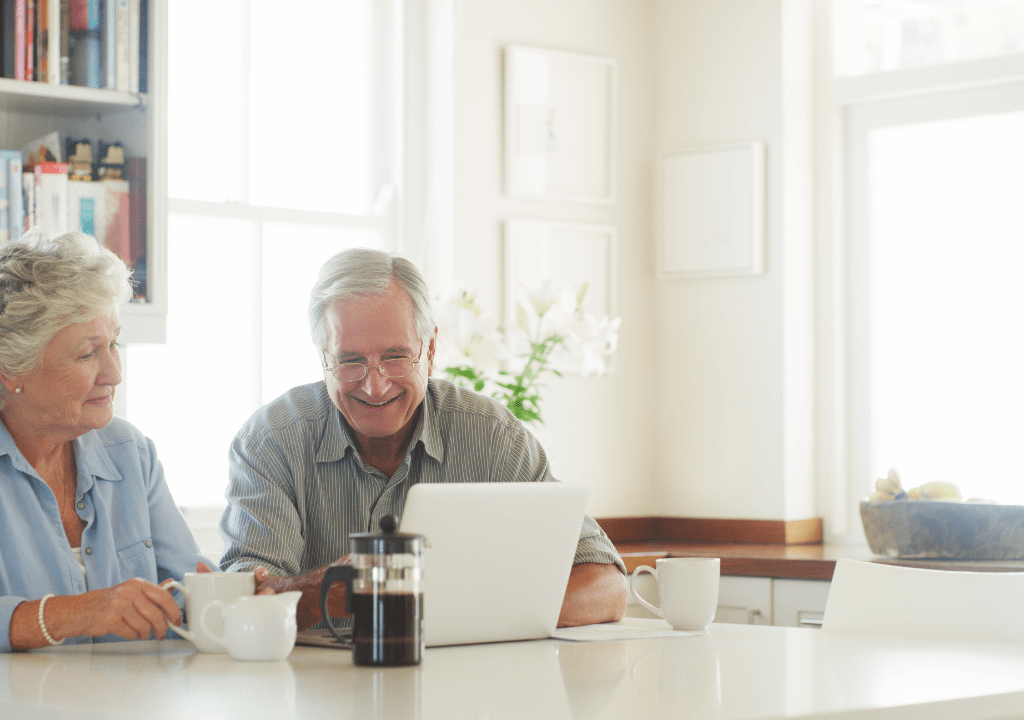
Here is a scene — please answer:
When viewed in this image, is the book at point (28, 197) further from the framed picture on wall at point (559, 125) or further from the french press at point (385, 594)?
the french press at point (385, 594)

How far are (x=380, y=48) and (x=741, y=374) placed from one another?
1466 mm

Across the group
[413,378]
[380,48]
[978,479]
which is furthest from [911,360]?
[413,378]

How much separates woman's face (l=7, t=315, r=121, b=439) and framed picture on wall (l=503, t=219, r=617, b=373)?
1718mm

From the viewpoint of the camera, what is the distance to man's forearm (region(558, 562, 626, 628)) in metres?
1.90

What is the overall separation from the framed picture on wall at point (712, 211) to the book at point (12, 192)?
2041 millimetres

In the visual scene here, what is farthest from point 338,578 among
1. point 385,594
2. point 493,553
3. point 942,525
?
point 942,525

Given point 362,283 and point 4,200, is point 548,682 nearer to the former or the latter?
point 362,283

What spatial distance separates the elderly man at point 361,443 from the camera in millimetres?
1988

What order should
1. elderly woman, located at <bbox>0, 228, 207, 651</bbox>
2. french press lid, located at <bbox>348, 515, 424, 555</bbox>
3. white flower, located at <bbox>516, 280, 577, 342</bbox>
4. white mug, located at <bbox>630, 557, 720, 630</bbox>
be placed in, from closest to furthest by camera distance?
french press lid, located at <bbox>348, 515, 424, 555</bbox> → white mug, located at <bbox>630, 557, 720, 630</bbox> → elderly woman, located at <bbox>0, 228, 207, 651</bbox> → white flower, located at <bbox>516, 280, 577, 342</bbox>

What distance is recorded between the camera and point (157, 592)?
65.6 inches

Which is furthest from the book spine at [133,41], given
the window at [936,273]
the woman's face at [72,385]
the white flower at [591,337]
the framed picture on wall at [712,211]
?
the window at [936,273]

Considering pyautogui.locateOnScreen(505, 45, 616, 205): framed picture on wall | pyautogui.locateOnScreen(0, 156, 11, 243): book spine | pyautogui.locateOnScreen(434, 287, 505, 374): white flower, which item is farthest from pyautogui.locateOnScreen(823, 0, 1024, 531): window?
pyautogui.locateOnScreen(0, 156, 11, 243): book spine

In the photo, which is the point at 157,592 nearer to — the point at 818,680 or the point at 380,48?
the point at 818,680

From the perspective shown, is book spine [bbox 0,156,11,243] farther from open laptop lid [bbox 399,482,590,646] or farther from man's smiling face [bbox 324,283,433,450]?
open laptop lid [bbox 399,482,590,646]
